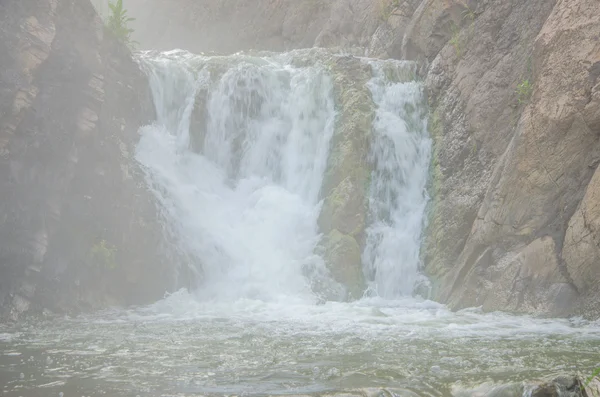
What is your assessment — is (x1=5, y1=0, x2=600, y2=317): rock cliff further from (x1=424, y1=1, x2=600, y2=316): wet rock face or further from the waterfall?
the waterfall

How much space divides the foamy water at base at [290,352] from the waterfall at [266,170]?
80.8 inches

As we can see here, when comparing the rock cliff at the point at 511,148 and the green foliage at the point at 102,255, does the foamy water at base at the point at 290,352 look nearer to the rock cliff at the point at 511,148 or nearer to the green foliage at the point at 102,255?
the rock cliff at the point at 511,148

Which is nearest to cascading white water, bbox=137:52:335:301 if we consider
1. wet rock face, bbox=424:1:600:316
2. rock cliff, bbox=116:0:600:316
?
rock cliff, bbox=116:0:600:316

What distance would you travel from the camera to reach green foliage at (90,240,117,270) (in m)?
12.1

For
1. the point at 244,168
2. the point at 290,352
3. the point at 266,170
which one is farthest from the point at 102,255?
the point at 290,352

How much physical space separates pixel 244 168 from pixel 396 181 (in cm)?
386

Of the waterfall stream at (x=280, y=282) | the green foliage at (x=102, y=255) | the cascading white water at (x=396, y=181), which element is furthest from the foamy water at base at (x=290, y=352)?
the cascading white water at (x=396, y=181)

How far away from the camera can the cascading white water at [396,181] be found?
1313 cm

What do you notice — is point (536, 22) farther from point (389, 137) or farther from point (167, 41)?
point (167, 41)

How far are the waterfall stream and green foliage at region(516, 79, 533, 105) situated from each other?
2.77 meters

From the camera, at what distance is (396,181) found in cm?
1441

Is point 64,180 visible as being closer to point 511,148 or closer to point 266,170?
point 266,170

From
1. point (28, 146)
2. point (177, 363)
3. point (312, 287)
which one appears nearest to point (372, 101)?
point (312, 287)

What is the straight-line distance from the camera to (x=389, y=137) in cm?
1478
